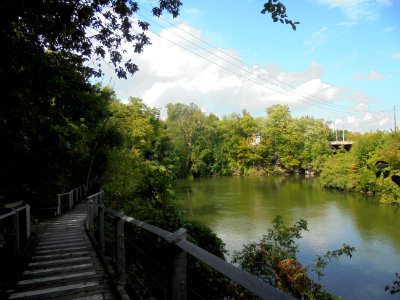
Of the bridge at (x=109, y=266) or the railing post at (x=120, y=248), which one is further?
the railing post at (x=120, y=248)

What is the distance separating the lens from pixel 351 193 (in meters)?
38.1

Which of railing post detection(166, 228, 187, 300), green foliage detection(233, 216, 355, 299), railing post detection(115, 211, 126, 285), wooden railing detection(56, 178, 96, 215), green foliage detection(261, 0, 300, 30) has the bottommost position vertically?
green foliage detection(233, 216, 355, 299)

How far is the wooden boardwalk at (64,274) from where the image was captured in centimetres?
416

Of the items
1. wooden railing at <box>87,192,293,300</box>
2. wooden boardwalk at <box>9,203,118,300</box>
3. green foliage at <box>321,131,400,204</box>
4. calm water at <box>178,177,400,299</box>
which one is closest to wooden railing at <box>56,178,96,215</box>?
wooden boardwalk at <box>9,203,118,300</box>

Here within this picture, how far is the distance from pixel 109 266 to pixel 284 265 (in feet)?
15.8

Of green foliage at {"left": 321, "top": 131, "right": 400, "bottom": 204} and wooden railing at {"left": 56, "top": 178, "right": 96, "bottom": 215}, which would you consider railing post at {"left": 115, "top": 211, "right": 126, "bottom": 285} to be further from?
green foliage at {"left": 321, "top": 131, "right": 400, "bottom": 204}

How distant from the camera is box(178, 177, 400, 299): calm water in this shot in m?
13.4

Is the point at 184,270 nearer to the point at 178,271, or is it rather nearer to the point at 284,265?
the point at 178,271

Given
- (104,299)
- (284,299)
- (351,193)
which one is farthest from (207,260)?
(351,193)

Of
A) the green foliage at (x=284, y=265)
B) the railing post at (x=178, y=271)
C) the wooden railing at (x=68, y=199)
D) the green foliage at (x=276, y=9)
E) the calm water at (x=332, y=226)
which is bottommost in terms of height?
the calm water at (x=332, y=226)

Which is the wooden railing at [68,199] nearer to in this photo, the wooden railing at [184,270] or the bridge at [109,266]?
the bridge at [109,266]

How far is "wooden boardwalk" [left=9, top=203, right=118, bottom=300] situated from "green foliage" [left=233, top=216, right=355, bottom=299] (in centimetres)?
446

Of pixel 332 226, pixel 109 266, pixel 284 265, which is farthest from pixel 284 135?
pixel 109 266

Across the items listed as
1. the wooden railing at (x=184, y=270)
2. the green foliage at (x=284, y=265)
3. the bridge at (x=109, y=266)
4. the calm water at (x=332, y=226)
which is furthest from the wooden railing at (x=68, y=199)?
the wooden railing at (x=184, y=270)
